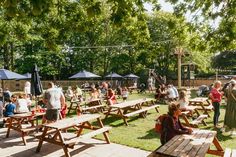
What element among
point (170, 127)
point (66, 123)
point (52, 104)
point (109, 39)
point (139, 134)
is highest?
point (109, 39)

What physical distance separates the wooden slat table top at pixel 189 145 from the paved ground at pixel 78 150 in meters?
1.93

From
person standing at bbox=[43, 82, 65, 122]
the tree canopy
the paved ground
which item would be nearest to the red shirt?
the tree canopy

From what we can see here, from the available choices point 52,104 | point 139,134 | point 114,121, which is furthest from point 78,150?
point 114,121

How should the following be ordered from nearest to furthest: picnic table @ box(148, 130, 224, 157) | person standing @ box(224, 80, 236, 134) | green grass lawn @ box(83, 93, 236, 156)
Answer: picnic table @ box(148, 130, 224, 157)
green grass lawn @ box(83, 93, 236, 156)
person standing @ box(224, 80, 236, 134)

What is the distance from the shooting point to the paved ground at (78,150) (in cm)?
817

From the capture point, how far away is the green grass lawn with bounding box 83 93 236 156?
903 centimetres

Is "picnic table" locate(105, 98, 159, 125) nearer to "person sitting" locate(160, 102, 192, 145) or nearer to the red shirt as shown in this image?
the red shirt

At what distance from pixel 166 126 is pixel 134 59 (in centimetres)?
4213

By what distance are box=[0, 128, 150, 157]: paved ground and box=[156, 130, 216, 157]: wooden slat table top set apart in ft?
6.32

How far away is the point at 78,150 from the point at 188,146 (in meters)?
3.79

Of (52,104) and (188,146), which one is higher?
(52,104)

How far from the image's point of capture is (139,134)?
10.5 m

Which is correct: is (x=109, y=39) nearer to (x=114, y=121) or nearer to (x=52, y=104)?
(x=114, y=121)

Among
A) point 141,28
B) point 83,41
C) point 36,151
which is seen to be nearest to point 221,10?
point 141,28
